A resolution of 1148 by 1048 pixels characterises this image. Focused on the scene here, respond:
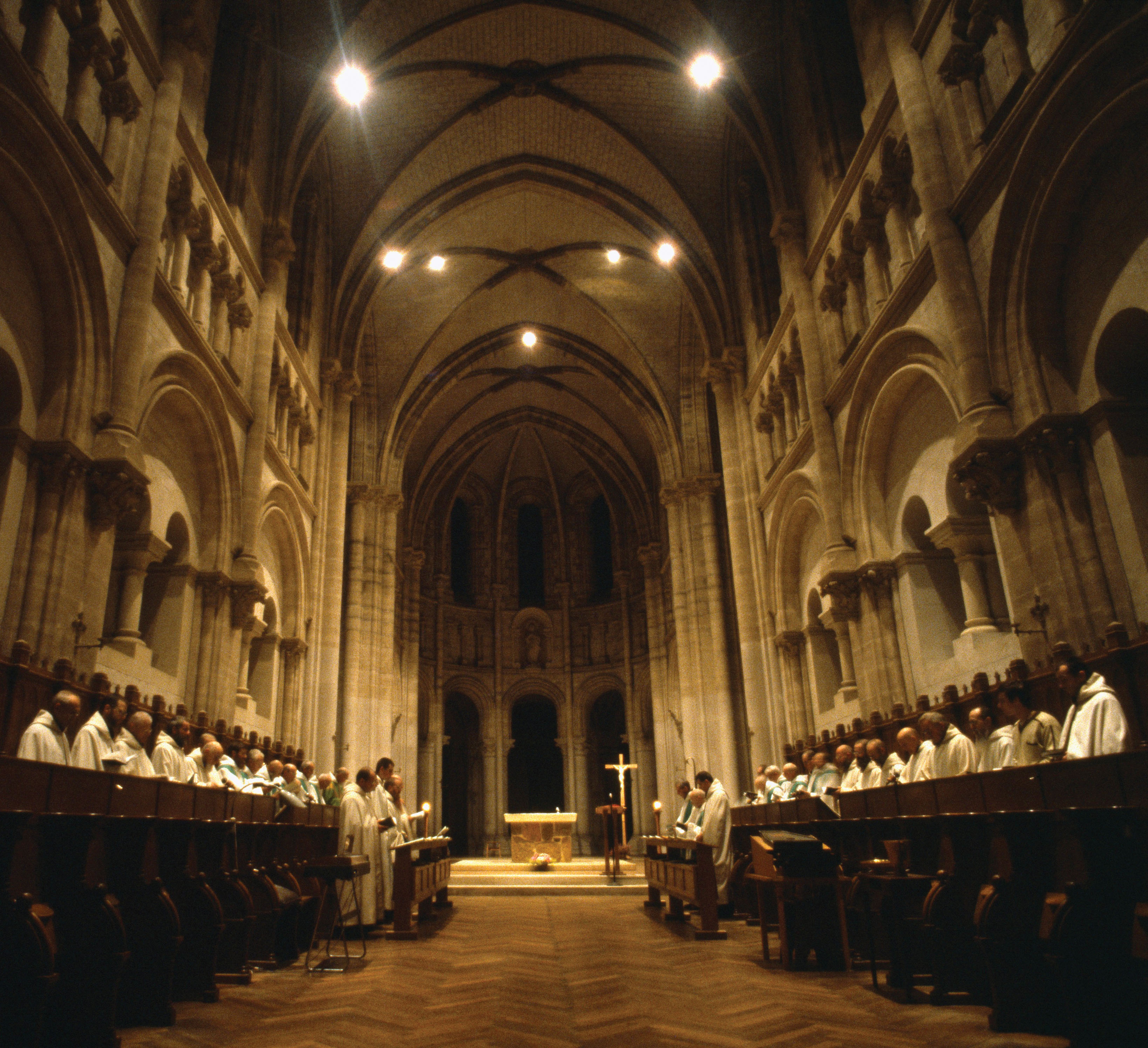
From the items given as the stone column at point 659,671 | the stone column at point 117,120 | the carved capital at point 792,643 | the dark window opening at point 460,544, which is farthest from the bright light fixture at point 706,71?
the dark window opening at point 460,544

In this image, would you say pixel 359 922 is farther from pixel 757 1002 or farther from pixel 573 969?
pixel 757 1002

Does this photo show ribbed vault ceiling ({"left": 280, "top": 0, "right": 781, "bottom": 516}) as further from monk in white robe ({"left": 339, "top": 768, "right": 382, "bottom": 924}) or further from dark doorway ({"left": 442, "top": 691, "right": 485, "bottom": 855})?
monk in white robe ({"left": 339, "top": 768, "right": 382, "bottom": 924})

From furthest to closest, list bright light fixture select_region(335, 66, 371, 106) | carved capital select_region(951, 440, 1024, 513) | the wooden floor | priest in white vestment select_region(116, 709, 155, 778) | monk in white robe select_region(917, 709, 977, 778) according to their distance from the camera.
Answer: bright light fixture select_region(335, 66, 371, 106) < carved capital select_region(951, 440, 1024, 513) < monk in white robe select_region(917, 709, 977, 778) < priest in white vestment select_region(116, 709, 155, 778) < the wooden floor

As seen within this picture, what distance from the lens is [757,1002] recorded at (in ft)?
16.8

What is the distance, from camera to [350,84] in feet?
51.4

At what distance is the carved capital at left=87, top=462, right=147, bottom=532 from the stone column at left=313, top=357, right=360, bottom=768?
857 centimetres

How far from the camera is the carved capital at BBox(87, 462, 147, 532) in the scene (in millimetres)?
8375

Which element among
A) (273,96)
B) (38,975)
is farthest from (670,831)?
(273,96)

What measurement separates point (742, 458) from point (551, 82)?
8327 millimetres

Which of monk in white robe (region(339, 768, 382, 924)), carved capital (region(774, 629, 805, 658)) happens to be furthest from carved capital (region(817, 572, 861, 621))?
monk in white robe (region(339, 768, 382, 924))

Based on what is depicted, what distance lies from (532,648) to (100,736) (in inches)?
988

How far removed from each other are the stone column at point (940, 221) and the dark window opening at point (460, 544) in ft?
78.4

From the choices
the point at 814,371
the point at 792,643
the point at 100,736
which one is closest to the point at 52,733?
the point at 100,736

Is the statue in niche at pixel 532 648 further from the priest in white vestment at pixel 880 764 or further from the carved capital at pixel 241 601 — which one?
the priest in white vestment at pixel 880 764
